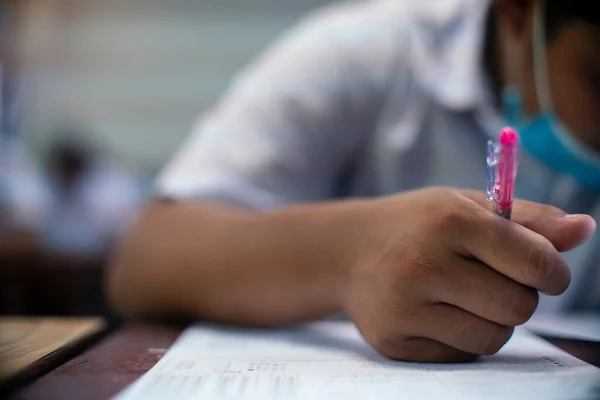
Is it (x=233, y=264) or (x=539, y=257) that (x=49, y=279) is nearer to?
(x=233, y=264)

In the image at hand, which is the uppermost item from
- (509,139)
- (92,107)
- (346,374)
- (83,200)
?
(92,107)

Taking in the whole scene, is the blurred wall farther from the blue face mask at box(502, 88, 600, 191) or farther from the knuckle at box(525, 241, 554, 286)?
the knuckle at box(525, 241, 554, 286)

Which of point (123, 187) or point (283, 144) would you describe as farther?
point (123, 187)

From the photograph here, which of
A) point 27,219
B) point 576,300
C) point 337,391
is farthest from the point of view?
point 27,219

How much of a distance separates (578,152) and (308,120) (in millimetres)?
244

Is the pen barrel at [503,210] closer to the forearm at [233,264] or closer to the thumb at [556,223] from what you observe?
the thumb at [556,223]

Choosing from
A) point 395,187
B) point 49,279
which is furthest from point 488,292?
point 49,279

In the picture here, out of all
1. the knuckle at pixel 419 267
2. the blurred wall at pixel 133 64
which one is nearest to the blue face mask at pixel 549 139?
the knuckle at pixel 419 267

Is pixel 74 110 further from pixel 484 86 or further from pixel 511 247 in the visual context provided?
pixel 511 247

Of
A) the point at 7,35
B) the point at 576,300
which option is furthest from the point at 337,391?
the point at 7,35

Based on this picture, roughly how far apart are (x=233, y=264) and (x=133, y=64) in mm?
1204

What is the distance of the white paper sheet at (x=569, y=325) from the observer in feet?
1.19

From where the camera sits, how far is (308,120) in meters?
0.57

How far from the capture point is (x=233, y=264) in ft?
1.41
